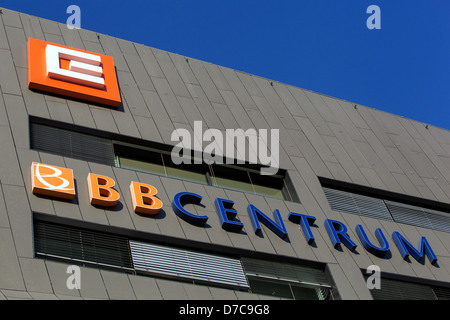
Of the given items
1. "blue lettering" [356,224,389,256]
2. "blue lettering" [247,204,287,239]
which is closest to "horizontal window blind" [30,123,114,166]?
"blue lettering" [247,204,287,239]

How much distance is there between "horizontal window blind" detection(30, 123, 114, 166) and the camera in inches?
766

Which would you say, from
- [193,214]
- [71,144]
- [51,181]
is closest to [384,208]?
[193,214]

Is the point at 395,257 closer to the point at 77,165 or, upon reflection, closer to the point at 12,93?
the point at 77,165

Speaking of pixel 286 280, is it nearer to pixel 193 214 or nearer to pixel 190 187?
pixel 193 214

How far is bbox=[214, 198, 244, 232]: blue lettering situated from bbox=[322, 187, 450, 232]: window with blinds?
16.1ft

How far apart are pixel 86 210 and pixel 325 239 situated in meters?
7.71

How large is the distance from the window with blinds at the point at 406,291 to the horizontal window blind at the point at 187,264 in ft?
15.5

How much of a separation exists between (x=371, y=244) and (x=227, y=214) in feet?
16.5

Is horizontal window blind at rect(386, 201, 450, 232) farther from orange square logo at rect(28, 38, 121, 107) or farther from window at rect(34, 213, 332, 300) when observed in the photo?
orange square logo at rect(28, 38, 121, 107)

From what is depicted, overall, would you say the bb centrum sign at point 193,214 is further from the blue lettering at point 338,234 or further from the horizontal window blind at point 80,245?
the horizontal window blind at point 80,245
